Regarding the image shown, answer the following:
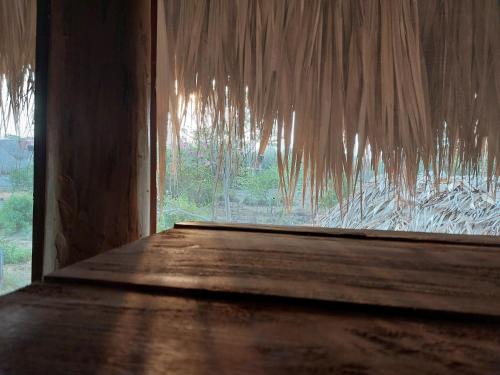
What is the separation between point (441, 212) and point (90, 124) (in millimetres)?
2229

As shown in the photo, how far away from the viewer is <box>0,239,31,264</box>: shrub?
106 inches

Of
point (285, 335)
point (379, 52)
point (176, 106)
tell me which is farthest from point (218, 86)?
point (285, 335)

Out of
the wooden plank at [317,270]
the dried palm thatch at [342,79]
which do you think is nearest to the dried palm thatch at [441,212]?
the dried palm thatch at [342,79]

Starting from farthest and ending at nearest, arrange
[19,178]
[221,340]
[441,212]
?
[441,212]
[19,178]
[221,340]

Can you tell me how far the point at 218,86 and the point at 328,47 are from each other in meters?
0.37

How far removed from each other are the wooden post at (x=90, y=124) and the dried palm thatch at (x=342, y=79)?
1.04 ft

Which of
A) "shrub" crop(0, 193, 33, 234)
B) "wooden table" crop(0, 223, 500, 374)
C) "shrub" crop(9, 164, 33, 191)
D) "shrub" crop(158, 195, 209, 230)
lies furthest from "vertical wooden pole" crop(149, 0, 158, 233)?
"shrub" crop(158, 195, 209, 230)

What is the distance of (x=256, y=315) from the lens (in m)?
0.30

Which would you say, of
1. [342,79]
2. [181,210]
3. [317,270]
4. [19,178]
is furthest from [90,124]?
[181,210]

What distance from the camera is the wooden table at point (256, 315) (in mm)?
234

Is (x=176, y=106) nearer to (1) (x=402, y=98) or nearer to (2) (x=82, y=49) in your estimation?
(2) (x=82, y=49)

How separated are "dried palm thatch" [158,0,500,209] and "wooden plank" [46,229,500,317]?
58 centimetres

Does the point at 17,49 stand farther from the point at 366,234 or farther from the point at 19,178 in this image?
the point at 366,234

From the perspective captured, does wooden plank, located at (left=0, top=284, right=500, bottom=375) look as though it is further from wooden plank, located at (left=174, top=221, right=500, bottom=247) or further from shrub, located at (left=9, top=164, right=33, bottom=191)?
shrub, located at (left=9, top=164, right=33, bottom=191)
